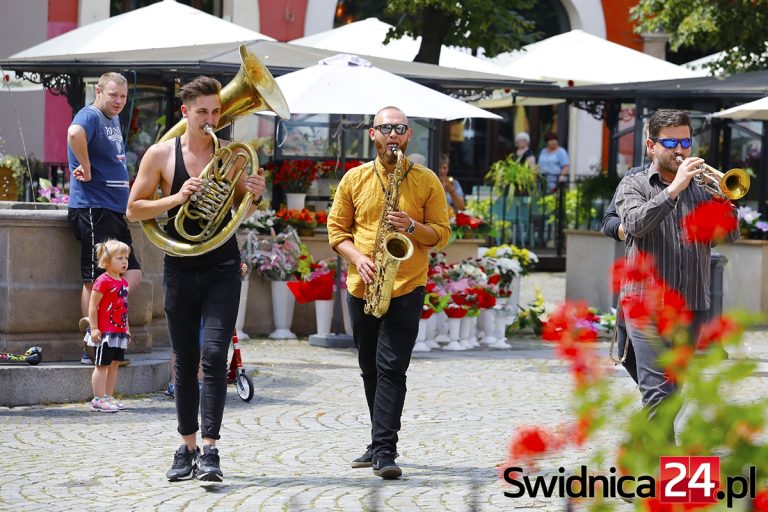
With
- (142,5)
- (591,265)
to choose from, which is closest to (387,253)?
(591,265)

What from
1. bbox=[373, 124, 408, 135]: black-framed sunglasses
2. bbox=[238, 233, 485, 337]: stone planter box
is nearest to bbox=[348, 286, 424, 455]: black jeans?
bbox=[373, 124, 408, 135]: black-framed sunglasses

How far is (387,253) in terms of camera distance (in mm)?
6508

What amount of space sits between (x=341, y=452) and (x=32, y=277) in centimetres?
268

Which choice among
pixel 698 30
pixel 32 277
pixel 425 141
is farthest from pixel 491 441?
pixel 698 30

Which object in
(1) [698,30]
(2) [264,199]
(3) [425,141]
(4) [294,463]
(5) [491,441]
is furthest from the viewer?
(1) [698,30]

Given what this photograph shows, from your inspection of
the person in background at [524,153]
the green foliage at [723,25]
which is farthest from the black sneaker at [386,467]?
the person in background at [524,153]

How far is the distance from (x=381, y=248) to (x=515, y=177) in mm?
13712

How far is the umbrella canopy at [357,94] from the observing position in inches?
453

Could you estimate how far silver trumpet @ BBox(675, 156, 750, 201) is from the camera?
5.75 m

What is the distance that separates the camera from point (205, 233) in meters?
6.34

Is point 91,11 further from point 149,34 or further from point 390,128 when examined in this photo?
point 390,128

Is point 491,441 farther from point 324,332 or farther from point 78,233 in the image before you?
point 324,332

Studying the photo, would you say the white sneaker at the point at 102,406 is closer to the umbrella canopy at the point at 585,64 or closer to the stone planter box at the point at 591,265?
the stone planter box at the point at 591,265

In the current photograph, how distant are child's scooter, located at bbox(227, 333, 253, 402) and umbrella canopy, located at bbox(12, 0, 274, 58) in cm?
750
